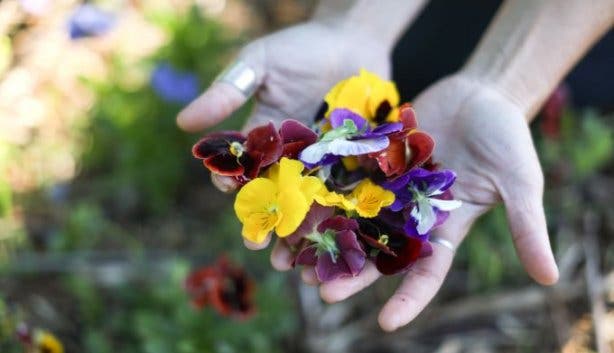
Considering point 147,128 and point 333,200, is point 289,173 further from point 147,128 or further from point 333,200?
point 147,128

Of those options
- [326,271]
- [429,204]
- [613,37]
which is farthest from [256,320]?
[613,37]

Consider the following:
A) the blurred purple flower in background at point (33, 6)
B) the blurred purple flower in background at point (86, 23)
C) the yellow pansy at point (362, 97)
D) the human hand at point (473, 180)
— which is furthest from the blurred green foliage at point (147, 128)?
the human hand at point (473, 180)

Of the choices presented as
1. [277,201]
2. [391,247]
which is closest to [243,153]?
[277,201]

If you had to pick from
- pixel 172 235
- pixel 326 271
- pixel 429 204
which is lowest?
pixel 172 235

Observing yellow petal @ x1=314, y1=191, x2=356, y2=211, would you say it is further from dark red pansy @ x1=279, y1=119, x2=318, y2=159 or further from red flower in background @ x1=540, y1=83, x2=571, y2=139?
red flower in background @ x1=540, y1=83, x2=571, y2=139

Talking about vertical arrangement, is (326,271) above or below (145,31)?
above

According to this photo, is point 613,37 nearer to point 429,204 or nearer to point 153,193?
point 429,204

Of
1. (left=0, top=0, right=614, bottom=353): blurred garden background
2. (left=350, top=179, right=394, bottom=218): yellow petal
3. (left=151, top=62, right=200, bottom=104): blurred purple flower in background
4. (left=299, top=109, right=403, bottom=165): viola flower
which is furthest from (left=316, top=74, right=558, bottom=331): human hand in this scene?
(left=151, top=62, right=200, bottom=104): blurred purple flower in background
